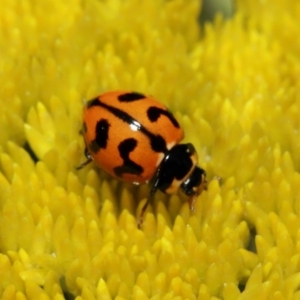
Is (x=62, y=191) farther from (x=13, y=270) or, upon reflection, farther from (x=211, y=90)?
(x=211, y=90)

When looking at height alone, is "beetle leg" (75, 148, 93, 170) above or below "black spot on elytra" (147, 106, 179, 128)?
below

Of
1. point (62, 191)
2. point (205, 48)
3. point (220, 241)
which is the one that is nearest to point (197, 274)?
point (220, 241)

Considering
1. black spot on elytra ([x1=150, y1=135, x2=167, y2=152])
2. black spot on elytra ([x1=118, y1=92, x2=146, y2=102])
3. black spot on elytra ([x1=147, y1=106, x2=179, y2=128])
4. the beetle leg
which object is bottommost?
the beetle leg

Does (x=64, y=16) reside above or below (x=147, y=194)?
above
